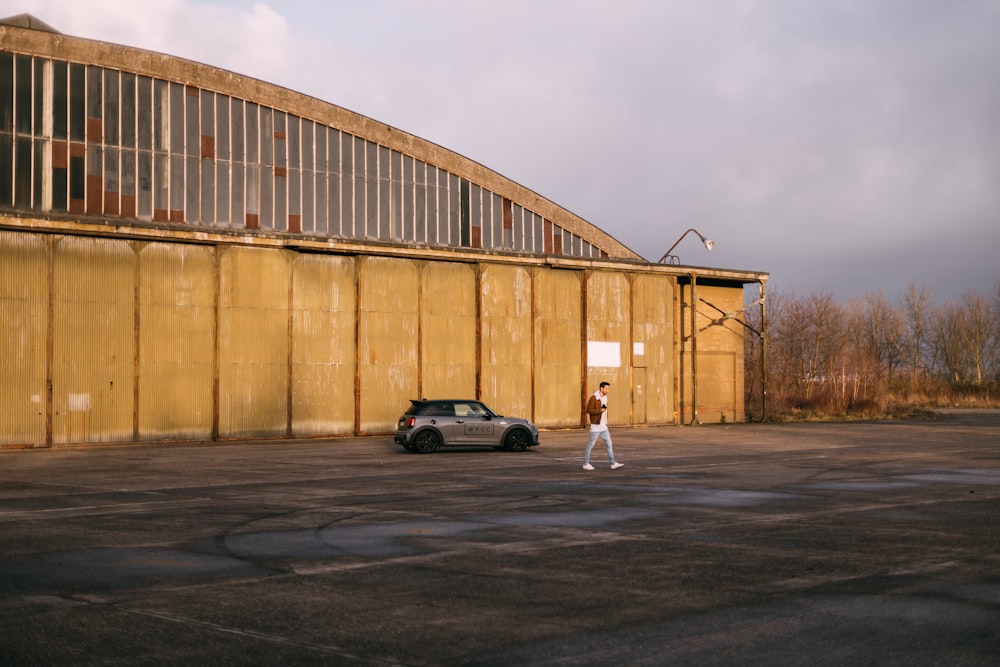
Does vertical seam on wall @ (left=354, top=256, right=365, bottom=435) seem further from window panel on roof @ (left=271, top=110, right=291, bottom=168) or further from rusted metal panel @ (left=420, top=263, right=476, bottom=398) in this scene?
window panel on roof @ (left=271, top=110, right=291, bottom=168)

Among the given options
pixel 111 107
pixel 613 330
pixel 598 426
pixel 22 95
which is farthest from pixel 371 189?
pixel 598 426

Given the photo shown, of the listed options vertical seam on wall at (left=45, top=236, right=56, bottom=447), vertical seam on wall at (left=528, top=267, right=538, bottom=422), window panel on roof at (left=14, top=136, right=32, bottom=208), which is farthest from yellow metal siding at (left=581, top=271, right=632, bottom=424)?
window panel on roof at (left=14, top=136, right=32, bottom=208)

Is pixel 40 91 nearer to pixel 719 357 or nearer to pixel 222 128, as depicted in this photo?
pixel 222 128

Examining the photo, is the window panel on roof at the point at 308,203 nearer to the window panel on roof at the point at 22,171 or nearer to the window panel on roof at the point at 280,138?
the window panel on roof at the point at 280,138

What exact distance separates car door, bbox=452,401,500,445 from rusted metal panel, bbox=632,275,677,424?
53.8 feet

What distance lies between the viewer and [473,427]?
28.0 m

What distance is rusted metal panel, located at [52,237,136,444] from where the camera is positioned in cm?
3005

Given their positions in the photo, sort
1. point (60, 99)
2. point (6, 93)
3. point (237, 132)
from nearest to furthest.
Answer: point (6, 93), point (60, 99), point (237, 132)

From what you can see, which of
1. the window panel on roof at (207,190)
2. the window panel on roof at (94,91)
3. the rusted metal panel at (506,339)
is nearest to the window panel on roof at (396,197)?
the rusted metal panel at (506,339)

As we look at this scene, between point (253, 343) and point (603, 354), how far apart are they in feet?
50.0

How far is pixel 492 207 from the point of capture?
47.5 meters

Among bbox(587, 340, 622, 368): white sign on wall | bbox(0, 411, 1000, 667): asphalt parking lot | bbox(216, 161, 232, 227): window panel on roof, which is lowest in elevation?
bbox(0, 411, 1000, 667): asphalt parking lot

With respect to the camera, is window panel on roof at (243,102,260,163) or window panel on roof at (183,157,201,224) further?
window panel on roof at (243,102,260,163)

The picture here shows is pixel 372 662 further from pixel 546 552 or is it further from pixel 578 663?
pixel 546 552
